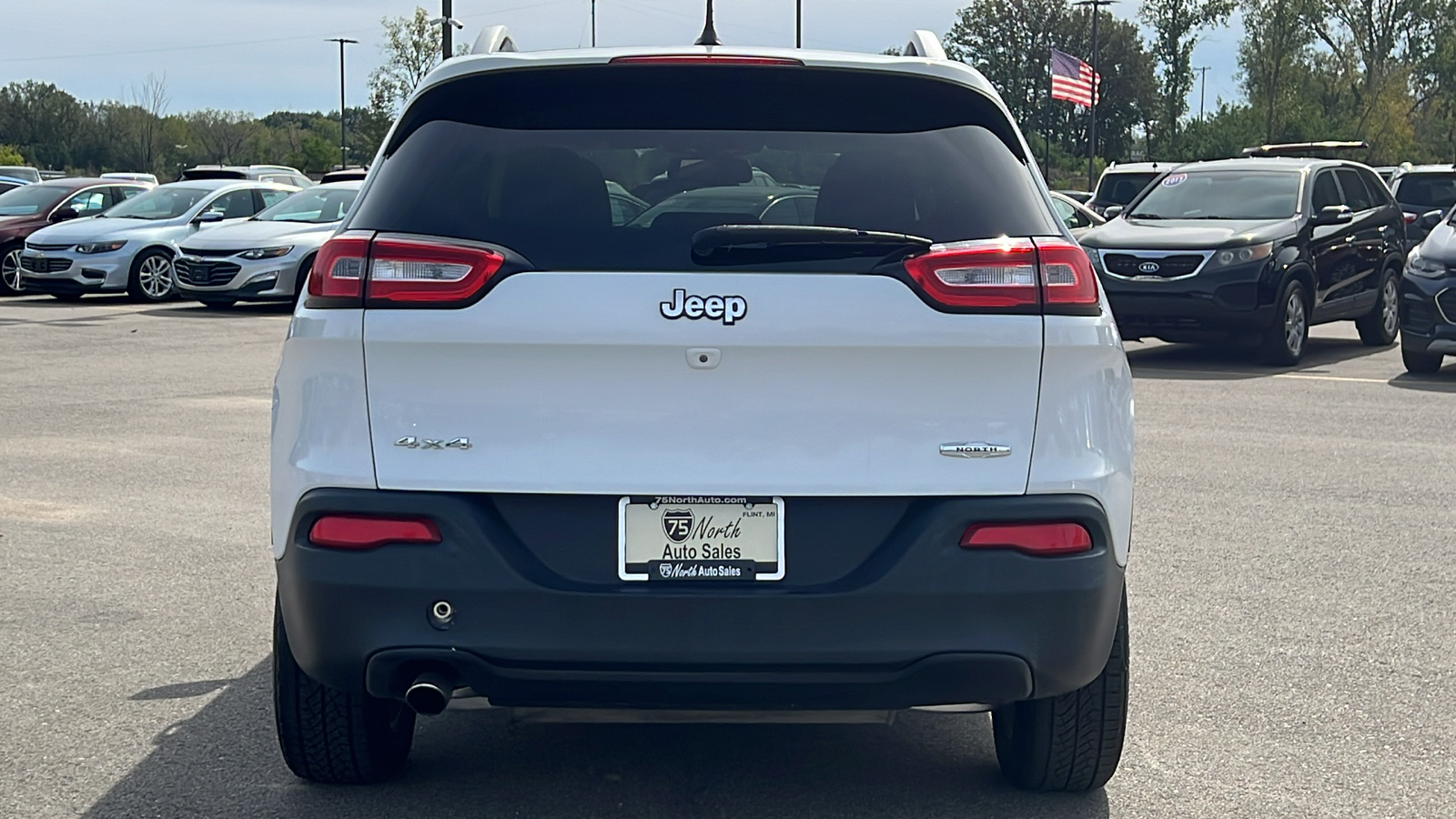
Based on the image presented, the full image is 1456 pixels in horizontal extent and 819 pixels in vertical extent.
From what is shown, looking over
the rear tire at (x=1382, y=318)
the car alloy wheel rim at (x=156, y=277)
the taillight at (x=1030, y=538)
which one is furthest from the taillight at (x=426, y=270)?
the car alloy wheel rim at (x=156, y=277)

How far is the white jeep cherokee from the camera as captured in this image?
342 cm

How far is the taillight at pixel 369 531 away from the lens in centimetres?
344

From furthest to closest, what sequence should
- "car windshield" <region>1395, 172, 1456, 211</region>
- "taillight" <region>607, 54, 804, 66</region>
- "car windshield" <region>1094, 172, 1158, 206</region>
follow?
"car windshield" <region>1395, 172, 1456, 211</region> → "car windshield" <region>1094, 172, 1158, 206</region> → "taillight" <region>607, 54, 804, 66</region>

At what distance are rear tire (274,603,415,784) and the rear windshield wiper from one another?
129cm

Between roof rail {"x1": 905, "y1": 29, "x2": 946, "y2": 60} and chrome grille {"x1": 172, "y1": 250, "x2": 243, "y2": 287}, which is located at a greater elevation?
roof rail {"x1": 905, "y1": 29, "x2": 946, "y2": 60}

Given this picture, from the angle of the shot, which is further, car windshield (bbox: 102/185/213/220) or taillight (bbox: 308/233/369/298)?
car windshield (bbox: 102/185/213/220)

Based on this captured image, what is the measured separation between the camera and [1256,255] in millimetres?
14555

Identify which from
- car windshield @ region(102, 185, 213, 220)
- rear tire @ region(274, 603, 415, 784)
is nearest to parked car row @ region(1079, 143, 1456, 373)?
rear tire @ region(274, 603, 415, 784)

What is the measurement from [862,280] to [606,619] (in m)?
0.83

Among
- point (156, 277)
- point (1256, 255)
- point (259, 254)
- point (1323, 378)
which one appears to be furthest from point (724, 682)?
point (156, 277)

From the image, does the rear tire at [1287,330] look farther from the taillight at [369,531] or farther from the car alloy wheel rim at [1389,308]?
the taillight at [369,531]

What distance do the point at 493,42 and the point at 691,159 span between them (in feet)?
2.72

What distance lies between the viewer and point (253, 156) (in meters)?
89.3

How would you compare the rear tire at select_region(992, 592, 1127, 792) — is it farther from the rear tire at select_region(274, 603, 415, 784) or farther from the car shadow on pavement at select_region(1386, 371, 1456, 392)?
the car shadow on pavement at select_region(1386, 371, 1456, 392)
